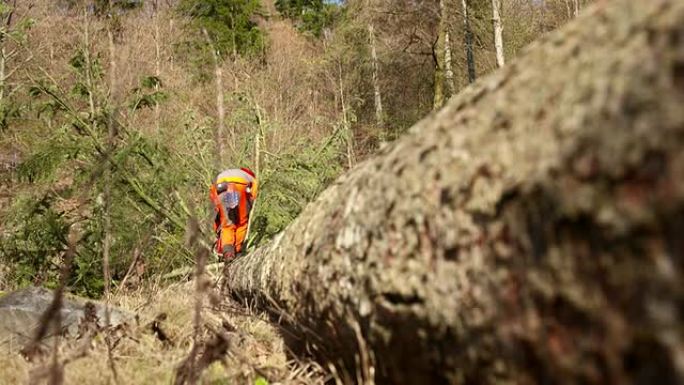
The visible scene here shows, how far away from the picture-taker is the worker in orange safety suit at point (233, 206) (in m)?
7.74

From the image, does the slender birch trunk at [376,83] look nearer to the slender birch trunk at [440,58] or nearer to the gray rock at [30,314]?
the slender birch trunk at [440,58]

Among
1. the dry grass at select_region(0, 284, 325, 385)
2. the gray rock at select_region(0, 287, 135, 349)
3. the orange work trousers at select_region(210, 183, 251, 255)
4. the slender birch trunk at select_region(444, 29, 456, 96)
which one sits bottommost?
the dry grass at select_region(0, 284, 325, 385)

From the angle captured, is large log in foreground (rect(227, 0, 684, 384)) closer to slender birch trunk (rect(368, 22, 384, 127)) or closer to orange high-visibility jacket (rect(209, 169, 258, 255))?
orange high-visibility jacket (rect(209, 169, 258, 255))

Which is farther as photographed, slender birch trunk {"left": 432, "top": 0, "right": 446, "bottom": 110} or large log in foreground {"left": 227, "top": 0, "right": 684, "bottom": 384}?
slender birch trunk {"left": 432, "top": 0, "right": 446, "bottom": 110}

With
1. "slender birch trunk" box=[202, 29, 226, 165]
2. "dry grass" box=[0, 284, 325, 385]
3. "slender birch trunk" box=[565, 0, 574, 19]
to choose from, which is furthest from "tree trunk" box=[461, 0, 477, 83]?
"dry grass" box=[0, 284, 325, 385]

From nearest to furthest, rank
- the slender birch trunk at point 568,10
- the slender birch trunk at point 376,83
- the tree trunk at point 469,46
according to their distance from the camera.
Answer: the tree trunk at point 469,46 → the slender birch trunk at point 376,83 → the slender birch trunk at point 568,10

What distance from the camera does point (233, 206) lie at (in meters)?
7.81

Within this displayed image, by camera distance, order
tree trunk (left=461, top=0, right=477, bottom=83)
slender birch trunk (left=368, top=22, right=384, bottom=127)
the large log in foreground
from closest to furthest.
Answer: the large log in foreground → tree trunk (left=461, top=0, right=477, bottom=83) → slender birch trunk (left=368, top=22, right=384, bottom=127)

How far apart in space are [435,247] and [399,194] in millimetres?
227

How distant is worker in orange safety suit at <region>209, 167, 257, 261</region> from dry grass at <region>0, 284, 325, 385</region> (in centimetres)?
385

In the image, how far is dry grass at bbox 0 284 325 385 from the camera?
234 cm

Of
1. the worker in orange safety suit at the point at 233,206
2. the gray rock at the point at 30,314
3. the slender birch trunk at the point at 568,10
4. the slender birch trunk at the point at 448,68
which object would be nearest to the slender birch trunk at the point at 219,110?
the gray rock at the point at 30,314

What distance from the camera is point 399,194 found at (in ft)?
5.37

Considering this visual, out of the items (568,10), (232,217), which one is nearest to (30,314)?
(232,217)
